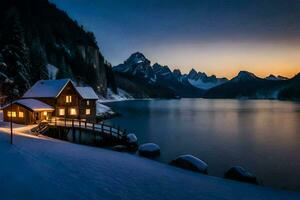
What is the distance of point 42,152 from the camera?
23625 mm

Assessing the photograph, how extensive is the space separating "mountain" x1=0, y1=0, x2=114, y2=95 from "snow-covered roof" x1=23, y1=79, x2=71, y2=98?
754cm

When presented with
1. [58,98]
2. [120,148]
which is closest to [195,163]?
[120,148]

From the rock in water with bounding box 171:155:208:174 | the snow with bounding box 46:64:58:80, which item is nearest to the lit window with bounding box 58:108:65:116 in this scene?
the rock in water with bounding box 171:155:208:174

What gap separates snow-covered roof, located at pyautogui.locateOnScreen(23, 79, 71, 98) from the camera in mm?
53200

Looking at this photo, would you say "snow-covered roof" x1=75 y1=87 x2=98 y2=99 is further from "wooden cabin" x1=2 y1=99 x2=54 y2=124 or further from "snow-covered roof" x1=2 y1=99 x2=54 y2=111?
"wooden cabin" x1=2 y1=99 x2=54 y2=124

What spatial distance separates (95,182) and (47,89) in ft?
139

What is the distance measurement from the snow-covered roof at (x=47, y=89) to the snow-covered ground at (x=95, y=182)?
1211 inches

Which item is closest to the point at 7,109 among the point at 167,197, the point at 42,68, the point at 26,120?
the point at 26,120

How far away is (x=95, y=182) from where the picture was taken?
16562 mm

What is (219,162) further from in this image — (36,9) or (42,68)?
(36,9)

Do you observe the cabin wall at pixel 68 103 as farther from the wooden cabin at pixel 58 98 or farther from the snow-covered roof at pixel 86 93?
the snow-covered roof at pixel 86 93

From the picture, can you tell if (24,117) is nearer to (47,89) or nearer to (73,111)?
(47,89)

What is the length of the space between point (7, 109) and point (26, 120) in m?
4.51

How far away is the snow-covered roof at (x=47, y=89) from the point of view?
53.2m
